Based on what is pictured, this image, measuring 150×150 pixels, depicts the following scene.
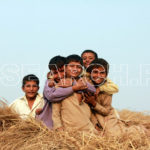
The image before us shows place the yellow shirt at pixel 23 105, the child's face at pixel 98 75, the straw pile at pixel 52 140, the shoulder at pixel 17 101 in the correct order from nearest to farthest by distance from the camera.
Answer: the straw pile at pixel 52 140 → the child's face at pixel 98 75 → the yellow shirt at pixel 23 105 → the shoulder at pixel 17 101

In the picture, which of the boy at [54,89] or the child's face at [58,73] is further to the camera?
the child's face at [58,73]

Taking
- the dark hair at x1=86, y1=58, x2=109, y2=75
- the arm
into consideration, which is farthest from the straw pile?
the dark hair at x1=86, y1=58, x2=109, y2=75

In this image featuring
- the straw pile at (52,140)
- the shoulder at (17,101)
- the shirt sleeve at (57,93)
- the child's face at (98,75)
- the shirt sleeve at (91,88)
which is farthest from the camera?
the shoulder at (17,101)

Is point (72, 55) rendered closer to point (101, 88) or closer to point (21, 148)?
point (101, 88)

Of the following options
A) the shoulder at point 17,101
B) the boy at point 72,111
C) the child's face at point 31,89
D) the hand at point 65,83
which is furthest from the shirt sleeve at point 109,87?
the shoulder at point 17,101

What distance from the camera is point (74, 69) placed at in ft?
11.3

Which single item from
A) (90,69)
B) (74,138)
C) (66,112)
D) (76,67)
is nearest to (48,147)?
(74,138)

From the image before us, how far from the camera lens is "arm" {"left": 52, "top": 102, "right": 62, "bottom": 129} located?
3295 mm

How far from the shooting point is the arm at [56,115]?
10.8 feet

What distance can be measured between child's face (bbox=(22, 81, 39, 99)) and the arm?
55.9 inches

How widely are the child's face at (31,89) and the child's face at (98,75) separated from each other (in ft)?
4.71

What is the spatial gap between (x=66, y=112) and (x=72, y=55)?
2.29 feet

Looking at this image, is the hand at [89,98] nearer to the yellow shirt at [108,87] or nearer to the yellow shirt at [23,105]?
the yellow shirt at [108,87]

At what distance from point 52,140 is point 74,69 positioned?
92 centimetres
